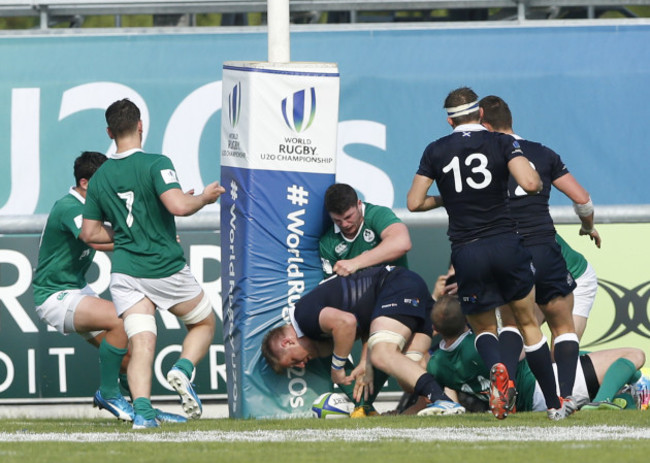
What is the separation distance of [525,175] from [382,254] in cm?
156

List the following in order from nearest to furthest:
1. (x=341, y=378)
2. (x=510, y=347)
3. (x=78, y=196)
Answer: (x=510, y=347)
(x=341, y=378)
(x=78, y=196)

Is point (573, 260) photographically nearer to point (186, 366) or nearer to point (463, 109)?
point (463, 109)

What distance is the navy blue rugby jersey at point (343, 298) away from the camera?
25.8ft

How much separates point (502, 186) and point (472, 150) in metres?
0.27

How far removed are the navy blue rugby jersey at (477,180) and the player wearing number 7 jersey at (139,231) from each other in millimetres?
1383

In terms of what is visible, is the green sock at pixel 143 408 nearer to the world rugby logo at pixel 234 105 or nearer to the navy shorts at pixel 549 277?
the world rugby logo at pixel 234 105

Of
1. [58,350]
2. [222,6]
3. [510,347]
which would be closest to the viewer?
[510,347]

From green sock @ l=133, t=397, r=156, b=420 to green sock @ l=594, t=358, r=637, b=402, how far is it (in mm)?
2999

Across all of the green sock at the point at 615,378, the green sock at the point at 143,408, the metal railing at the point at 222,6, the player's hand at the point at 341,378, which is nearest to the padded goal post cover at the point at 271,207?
the player's hand at the point at 341,378

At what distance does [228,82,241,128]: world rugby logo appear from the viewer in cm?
805

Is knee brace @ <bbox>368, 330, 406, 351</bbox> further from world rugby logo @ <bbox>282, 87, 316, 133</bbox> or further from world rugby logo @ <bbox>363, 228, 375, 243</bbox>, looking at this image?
world rugby logo @ <bbox>282, 87, 316, 133</bbox>

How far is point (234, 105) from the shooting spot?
26.6 ft

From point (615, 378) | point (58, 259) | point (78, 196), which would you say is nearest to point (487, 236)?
point (615, 378)
